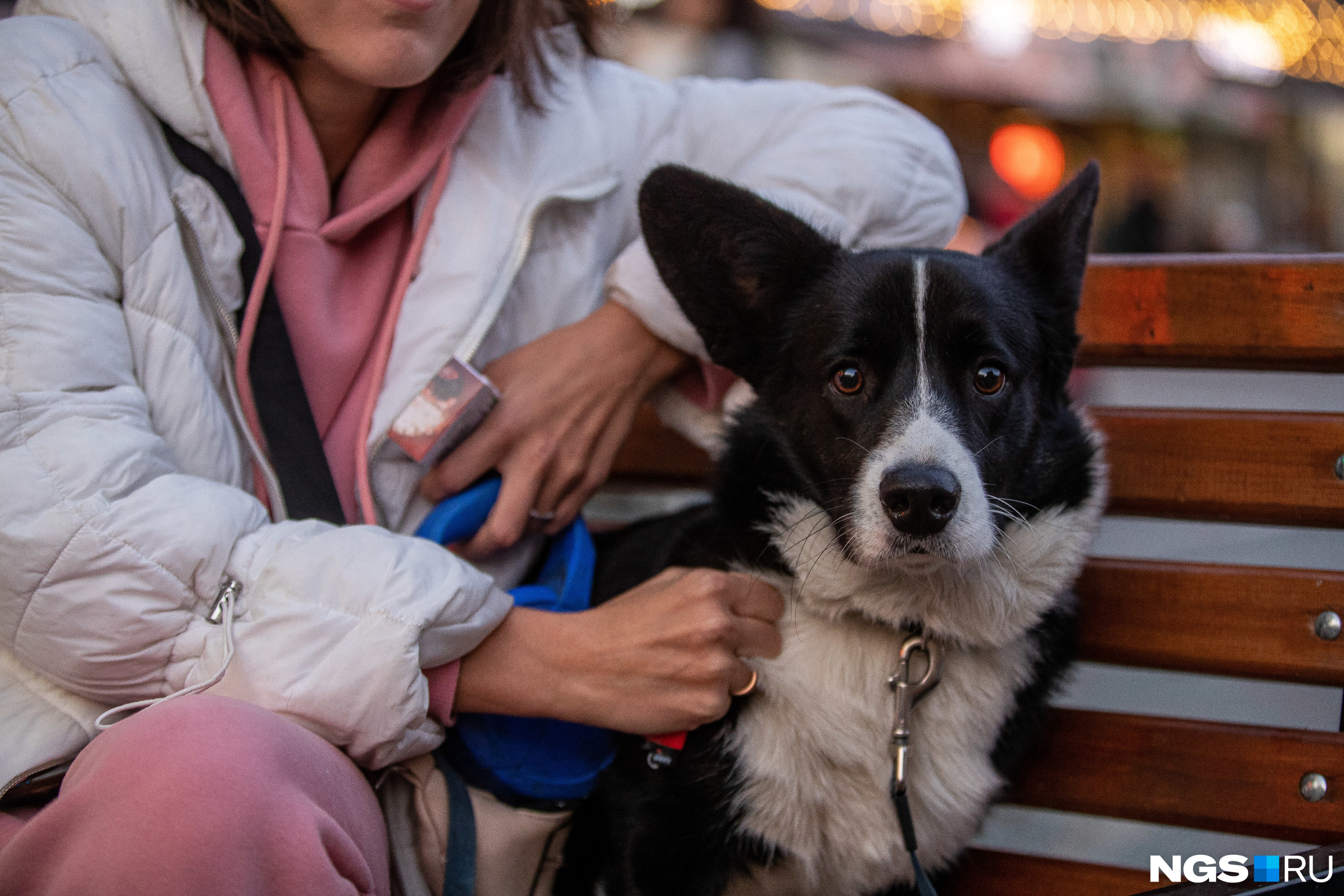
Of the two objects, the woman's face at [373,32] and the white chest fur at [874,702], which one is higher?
the woman's face at [373,32]

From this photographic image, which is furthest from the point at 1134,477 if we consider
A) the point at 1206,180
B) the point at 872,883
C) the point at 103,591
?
the point at 1206,180

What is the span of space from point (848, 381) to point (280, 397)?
0.76 meters

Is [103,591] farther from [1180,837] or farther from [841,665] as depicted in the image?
[1180,837]

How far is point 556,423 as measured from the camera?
1434 mm

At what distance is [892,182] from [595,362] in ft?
1.79

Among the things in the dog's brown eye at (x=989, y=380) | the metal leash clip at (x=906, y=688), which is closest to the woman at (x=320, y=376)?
the metal leash clip at (x=906, y=688)

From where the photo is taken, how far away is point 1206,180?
37.2 feet

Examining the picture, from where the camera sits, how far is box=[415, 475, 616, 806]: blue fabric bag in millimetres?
1302

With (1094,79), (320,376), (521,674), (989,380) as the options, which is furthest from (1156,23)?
(521,674)

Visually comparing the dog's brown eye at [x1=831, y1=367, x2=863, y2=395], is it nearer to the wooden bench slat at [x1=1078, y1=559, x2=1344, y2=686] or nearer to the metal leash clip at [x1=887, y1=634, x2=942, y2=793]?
the metal leash clip at [x1=887, y1=634, x2=942, y2=793]

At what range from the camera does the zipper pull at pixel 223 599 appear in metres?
1.07

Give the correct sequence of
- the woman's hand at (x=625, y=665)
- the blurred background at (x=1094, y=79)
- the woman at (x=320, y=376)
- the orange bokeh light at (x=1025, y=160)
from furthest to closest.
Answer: the orange bokeh light at (x=1025, y=160) < the blurred background at (x=1094, y=79) < the woman's hand at (x=625, y=665) < the woman at (x=320, y=376)

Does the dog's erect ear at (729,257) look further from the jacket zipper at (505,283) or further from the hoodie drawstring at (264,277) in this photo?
the hoodie drawstring at (264,277)

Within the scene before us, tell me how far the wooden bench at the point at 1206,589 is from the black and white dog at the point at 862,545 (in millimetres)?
139
